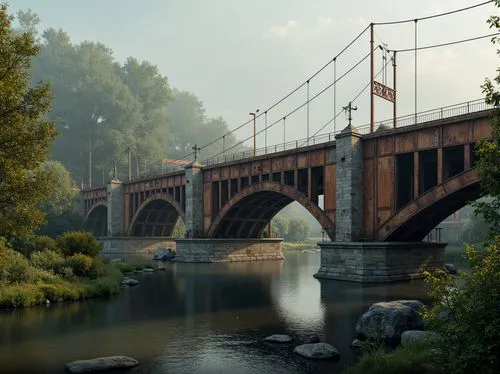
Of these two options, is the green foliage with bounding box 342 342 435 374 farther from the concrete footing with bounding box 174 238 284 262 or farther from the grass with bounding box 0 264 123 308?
the concrete footing with bounding box 174 238 284 262

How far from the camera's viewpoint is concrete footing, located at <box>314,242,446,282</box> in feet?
111

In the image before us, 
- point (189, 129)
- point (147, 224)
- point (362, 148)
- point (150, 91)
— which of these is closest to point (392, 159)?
point (362, 148)

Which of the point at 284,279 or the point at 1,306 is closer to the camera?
the point at 1,306

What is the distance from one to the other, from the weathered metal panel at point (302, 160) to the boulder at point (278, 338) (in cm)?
2493

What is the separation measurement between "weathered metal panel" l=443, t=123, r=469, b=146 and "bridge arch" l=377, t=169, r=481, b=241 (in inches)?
86.3

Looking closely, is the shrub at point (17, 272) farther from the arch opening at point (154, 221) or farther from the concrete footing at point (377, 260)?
the arch opening at point (154, 221)

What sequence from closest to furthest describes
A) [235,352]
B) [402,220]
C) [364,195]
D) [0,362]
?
[0,362]
[235,352]
[402,220]
[364,195]

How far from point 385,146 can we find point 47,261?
24331 mm

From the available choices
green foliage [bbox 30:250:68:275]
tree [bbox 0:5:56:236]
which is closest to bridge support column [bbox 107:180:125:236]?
green foliage [bbox 30:250:68:275]

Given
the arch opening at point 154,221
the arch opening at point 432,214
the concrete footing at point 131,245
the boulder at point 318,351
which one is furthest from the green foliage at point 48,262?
the concrete footing at point 131,245

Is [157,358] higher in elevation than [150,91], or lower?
lower

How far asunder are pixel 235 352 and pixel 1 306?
14156 mm

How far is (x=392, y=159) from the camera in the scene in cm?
3438

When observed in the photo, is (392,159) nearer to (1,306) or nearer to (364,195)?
(364,195)
